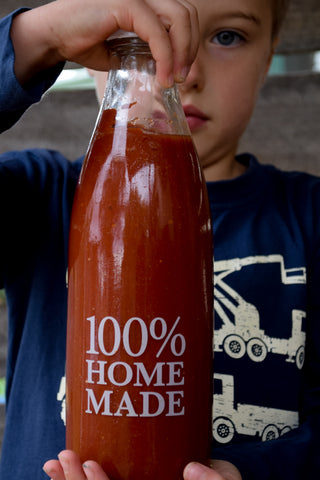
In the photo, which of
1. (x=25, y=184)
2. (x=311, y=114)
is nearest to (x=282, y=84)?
(x=311, y=114)

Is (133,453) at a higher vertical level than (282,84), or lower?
lower

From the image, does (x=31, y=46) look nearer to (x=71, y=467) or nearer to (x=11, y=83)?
(x=11, y=83)

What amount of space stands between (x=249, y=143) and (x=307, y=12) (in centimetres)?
33

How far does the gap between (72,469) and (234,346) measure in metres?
0.41

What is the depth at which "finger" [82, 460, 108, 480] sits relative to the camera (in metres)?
0.49

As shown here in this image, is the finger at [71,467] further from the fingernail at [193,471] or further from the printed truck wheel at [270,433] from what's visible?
the printed truck wheel at [270,433]

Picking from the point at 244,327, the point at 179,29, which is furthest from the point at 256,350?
the point at 179,29

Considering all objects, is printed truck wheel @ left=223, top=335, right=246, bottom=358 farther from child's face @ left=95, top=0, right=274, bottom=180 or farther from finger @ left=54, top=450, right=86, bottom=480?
finger @ left=54, top=450, right=86, bottom=480

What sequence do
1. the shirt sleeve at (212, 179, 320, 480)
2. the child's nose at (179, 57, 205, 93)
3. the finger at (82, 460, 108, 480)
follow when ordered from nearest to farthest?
the finger at (82, 460, 108, 480)
the shirt sleeve at (212, 179, 320, 480)
the child's nose at (179, 57, 205, 93)

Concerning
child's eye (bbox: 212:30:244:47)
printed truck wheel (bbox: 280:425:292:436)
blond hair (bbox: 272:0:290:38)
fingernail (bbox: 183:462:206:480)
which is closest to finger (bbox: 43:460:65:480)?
fingernail (bbox: 183:462:206:480)

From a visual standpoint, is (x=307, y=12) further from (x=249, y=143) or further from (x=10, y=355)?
(x=10, y=355)

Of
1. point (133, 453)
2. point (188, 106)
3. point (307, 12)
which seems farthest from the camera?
point (307, 12)

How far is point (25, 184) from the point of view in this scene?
871 millimetres

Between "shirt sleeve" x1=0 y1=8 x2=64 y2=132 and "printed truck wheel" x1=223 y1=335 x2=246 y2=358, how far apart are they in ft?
1.40
